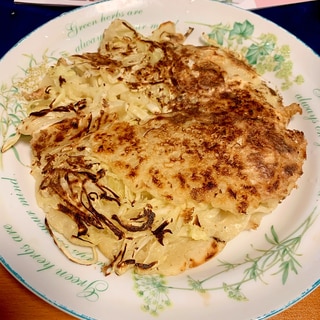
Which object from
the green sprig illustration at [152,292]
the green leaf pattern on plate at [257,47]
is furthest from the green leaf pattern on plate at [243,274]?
the green leaf pattern on plate at [257,47]

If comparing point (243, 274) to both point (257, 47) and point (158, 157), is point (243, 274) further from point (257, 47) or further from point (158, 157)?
point (257, 47)

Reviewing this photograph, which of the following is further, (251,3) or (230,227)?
(251,3)

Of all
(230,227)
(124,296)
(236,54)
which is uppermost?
(236,54)

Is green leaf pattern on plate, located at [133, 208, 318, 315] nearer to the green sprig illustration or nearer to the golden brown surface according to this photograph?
the green sprig illustration

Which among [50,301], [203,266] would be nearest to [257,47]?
[203,266]

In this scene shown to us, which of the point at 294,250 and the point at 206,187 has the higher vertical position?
the point at 206,187

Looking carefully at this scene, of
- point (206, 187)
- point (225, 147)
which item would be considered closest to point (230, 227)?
point (206, 187)

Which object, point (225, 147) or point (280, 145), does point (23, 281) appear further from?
point (280, 145)

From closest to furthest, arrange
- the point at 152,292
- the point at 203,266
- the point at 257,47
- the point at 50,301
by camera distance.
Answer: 1. the point at 50,301
2. the point at 152,292
3. the point at 203,266
4. the point at 257,47
